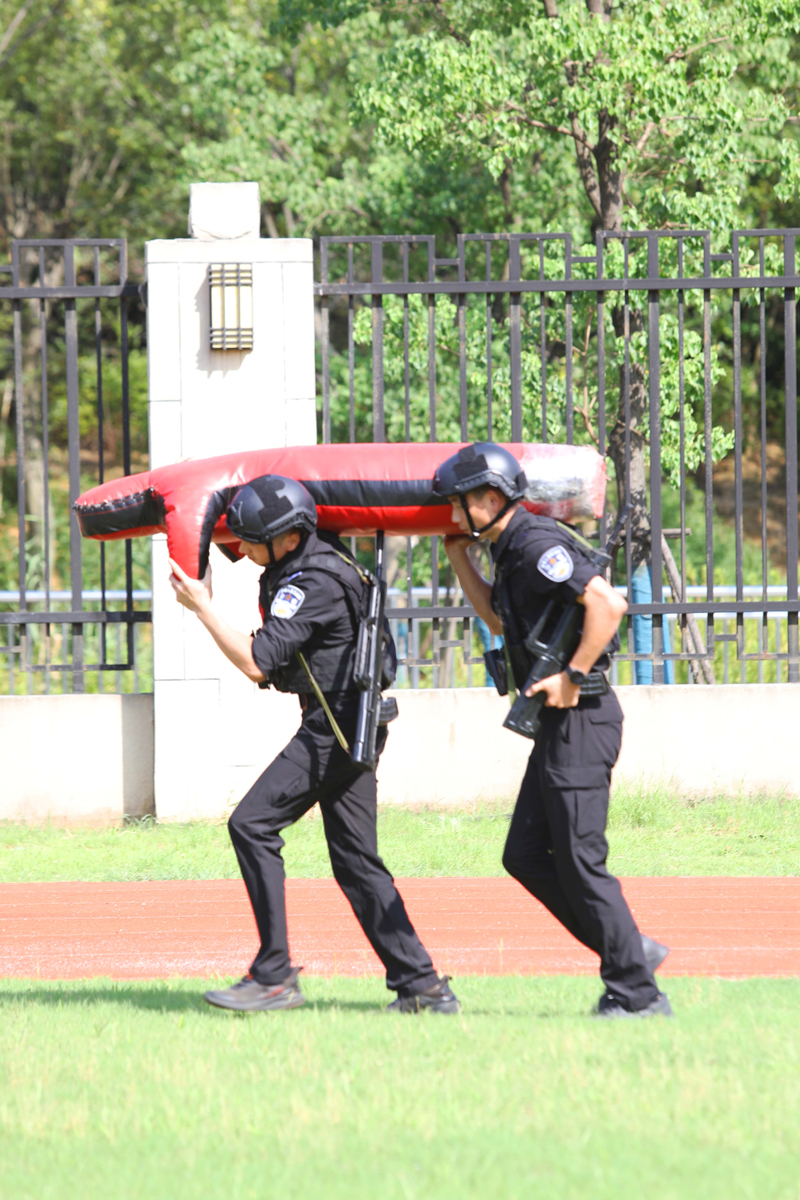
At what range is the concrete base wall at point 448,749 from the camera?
26.1ft

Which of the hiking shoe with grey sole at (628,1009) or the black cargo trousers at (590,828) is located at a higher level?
the black cargo trousers at (590,828)

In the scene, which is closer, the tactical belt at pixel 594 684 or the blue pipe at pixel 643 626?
the tactical belt at pixel 594 684

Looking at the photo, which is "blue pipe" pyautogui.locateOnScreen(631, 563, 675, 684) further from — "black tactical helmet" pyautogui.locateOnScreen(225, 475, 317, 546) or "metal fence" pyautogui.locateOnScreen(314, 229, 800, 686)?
"black tactical helmet" pyautogui.locateOnScreen(225, 475, 317, 546)

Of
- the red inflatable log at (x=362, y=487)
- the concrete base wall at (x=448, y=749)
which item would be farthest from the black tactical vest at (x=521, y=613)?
the concrete base wall at (x=448, y=749)

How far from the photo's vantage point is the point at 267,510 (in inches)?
173

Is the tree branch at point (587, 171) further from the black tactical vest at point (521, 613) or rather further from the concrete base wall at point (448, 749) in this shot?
the black tactical vest at point (521, 613)

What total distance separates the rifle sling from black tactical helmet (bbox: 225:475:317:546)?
0.43 meters

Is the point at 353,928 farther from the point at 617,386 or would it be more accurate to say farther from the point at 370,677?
the point at 617,386

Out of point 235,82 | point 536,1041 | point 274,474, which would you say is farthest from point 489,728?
point 235,82

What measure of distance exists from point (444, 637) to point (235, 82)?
9924 mm

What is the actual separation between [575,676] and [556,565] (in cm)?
36

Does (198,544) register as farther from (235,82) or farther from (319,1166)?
(235,82)

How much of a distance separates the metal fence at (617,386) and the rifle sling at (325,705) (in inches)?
122

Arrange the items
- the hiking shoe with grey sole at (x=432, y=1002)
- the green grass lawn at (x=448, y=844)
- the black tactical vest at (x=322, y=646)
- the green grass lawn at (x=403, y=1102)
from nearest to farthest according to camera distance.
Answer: the green grass lawn at (x=403, y=1102), the hiking shoe with grey sole at (x=432, y=1002), the black tactical vest at (x=322, y=646), the green grass lawn at (x=448, y=844)
